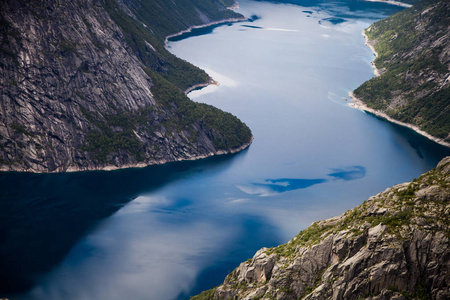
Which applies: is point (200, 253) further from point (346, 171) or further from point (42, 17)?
point (42, 17)

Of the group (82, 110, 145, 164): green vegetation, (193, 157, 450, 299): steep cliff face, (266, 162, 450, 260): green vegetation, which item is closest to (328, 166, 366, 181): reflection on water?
(82, 110, 145, 164): green vegetation

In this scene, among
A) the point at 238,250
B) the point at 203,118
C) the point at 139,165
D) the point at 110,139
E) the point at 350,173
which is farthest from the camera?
the point at 203,118

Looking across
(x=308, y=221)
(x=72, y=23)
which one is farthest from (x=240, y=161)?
(x=72, y=23)

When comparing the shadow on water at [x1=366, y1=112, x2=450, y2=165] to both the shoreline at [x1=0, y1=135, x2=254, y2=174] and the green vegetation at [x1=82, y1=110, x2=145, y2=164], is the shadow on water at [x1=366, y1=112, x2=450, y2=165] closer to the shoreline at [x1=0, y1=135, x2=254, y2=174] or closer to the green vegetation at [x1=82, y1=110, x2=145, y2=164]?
the shoreline at [x1=0, y1=135, x2=254, y2=174]

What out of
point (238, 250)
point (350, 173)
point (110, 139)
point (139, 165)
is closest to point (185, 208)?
point (238, 250)

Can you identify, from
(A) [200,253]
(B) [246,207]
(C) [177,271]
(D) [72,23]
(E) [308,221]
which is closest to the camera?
(C) [177,271]

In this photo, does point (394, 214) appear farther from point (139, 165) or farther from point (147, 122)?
point (147, 122)
